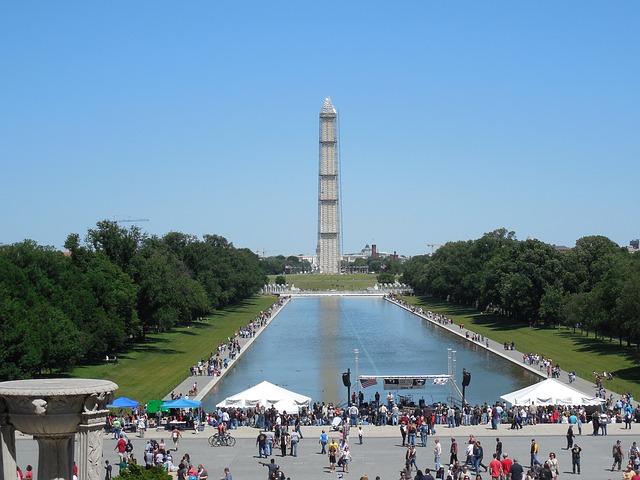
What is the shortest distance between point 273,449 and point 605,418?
10.5 meters

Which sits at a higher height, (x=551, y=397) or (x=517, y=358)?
(x=551, y=397)

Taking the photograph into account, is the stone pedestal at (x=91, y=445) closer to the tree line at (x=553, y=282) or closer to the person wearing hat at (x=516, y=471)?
the person wearing hat at (x=516, y=471)

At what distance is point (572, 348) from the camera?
5731 cm

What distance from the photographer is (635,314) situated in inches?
1844

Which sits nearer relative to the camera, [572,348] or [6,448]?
[6,448]

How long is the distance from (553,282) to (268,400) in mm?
48766

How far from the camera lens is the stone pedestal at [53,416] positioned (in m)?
11.3

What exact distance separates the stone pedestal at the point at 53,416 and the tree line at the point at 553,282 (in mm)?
38452

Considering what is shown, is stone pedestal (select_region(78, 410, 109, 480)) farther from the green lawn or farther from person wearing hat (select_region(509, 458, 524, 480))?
the green lawn

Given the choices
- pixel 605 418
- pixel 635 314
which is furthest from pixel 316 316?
pixel 605 418

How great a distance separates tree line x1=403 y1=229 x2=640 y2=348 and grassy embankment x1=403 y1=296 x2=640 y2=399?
1.02 m

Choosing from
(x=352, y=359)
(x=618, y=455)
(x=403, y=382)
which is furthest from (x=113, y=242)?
(x=618, y=455)

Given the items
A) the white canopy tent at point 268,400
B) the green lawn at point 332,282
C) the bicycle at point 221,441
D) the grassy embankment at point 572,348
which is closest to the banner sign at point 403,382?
the white canopy tent at point 268,400

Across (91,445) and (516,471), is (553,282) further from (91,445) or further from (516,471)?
(91,445)
